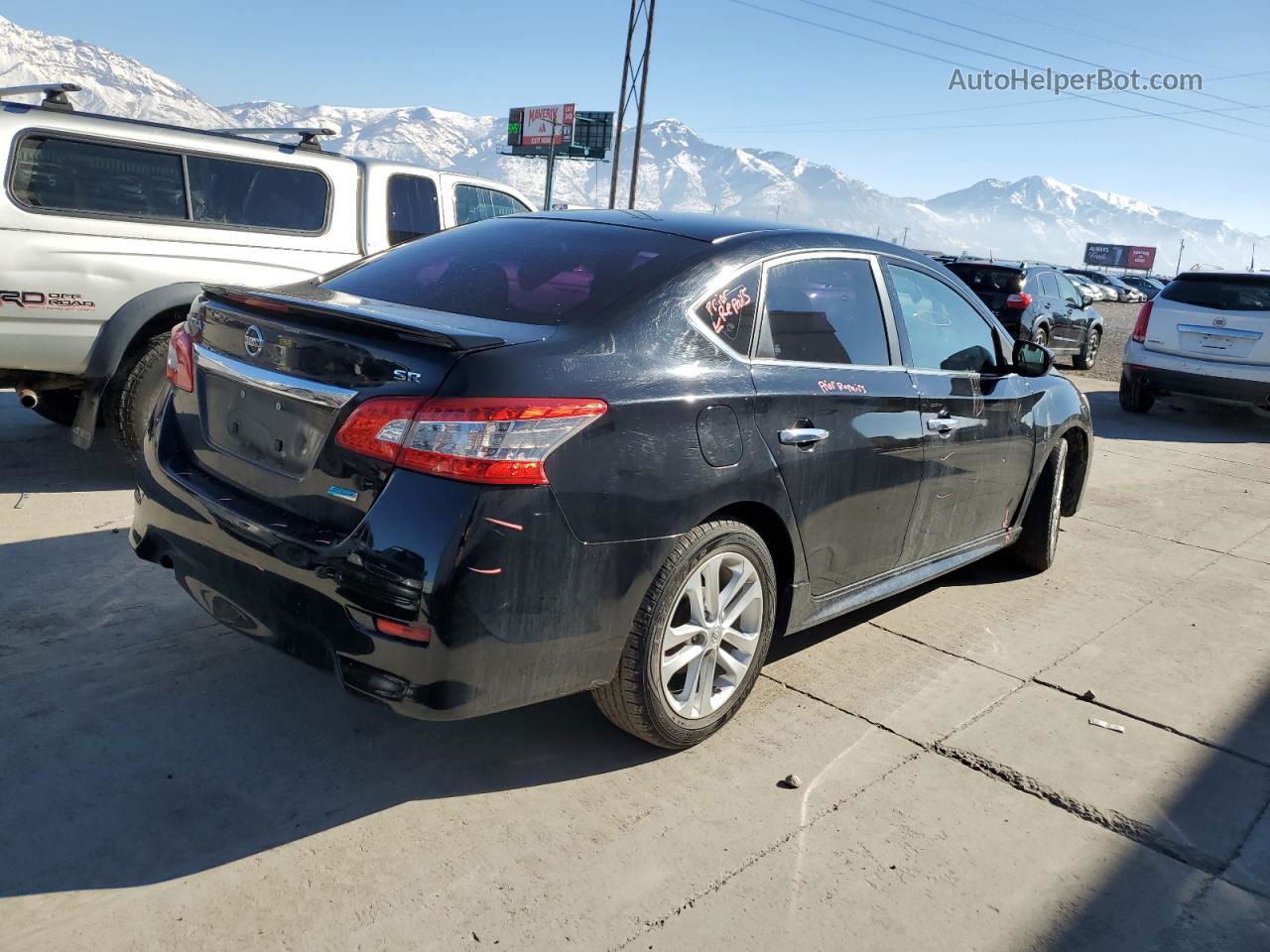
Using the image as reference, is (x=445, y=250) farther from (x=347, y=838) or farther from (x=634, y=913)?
(x=634, y=913)

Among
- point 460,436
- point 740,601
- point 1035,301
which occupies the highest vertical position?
point 460,436

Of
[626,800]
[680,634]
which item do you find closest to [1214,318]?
[680,634]

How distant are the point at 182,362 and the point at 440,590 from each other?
4.47ft

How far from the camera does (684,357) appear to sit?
3.02m

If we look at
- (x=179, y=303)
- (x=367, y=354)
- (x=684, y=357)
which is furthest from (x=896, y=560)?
(x=179, y=303)

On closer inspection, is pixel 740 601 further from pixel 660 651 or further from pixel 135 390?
pixel 135 390

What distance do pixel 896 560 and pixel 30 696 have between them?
10.0ft

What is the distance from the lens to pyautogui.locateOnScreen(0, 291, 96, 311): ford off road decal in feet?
16.8

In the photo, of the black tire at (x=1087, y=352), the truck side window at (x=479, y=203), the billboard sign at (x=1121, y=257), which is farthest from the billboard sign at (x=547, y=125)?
the billboard sign at (x=1121, y=257)

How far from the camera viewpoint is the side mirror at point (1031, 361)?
15.7 feet

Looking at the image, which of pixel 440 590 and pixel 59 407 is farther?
pixel 59 407

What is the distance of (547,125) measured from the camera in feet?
220

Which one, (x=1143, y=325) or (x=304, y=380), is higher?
(x=304, y=380)

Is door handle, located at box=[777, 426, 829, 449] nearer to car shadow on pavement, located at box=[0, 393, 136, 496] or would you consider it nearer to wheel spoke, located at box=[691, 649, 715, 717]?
wheel spoke, located at box=[691, 649, 715, 717]
